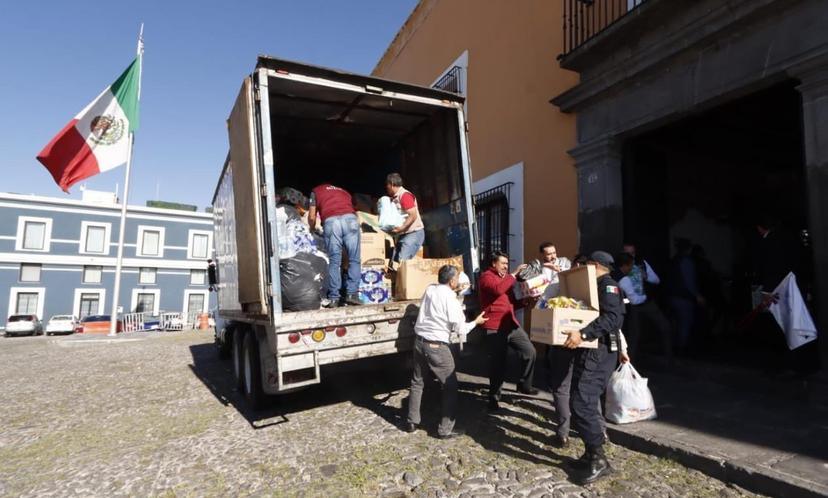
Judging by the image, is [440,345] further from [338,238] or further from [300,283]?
[338,238]

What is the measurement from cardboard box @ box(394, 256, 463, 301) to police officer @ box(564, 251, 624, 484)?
2033 mm

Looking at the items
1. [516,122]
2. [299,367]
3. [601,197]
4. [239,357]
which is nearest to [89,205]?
[239,357]

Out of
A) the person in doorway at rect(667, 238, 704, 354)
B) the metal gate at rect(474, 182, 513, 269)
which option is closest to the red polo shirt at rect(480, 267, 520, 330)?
the person in doorway at rect(667, 238, 704, 354)

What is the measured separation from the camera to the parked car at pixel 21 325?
25.0 meters

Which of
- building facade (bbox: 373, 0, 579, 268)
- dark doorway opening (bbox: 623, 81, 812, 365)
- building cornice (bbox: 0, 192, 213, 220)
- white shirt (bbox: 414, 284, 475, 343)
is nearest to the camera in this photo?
white shirt (bbox: 414, 284, 475, 343)

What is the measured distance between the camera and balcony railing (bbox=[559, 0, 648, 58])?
6.34 metres

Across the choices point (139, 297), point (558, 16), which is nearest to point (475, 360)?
point (558, 16)

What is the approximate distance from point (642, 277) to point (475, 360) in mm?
2828

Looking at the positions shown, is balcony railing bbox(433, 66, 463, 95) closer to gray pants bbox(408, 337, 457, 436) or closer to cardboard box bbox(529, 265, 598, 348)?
gray pants bbox(408, 337, 457, 436)

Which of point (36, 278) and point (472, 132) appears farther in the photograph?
point (36, 278)

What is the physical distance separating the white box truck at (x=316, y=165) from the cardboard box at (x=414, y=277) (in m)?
0.17

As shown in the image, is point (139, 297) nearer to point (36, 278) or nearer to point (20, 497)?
point (36, 278)

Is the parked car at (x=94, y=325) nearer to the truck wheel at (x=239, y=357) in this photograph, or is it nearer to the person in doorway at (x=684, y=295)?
the truck wheel at (x=239, y=357)

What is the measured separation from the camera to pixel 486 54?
950 cm
